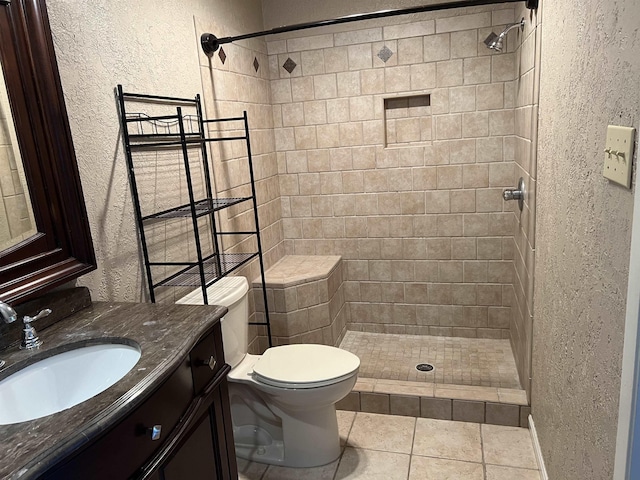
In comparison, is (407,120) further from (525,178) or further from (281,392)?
(281,392)

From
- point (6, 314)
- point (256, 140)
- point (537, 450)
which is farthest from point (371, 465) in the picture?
point (256, 140)

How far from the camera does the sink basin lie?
1084 millimetres

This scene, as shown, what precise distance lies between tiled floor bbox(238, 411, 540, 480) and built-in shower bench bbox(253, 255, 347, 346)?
591mm

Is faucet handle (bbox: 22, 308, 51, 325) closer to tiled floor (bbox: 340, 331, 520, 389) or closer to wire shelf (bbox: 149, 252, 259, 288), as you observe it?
wire shelf (bbox: 149, 252, 259, 288)

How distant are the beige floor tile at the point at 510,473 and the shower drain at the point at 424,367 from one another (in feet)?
2.37

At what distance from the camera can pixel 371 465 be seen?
205 centimetres

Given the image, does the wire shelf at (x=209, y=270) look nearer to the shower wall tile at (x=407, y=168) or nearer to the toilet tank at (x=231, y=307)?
→ the toilet tank at (x=231, y=307)

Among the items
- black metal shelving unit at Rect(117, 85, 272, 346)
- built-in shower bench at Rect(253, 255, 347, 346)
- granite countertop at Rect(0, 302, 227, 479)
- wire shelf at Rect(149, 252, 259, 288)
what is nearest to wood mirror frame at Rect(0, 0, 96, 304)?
granite countertop at Rect(0, 302, 227, 479)

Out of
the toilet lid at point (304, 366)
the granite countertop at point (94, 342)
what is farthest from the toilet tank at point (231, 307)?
the granite countertop at point (94, 342)

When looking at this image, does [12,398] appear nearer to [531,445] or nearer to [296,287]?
[296,287]

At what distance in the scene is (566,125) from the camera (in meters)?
1.40

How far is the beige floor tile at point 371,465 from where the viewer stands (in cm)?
199

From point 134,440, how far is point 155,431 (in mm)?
74

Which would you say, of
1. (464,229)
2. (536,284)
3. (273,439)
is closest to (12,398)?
(273,439)
